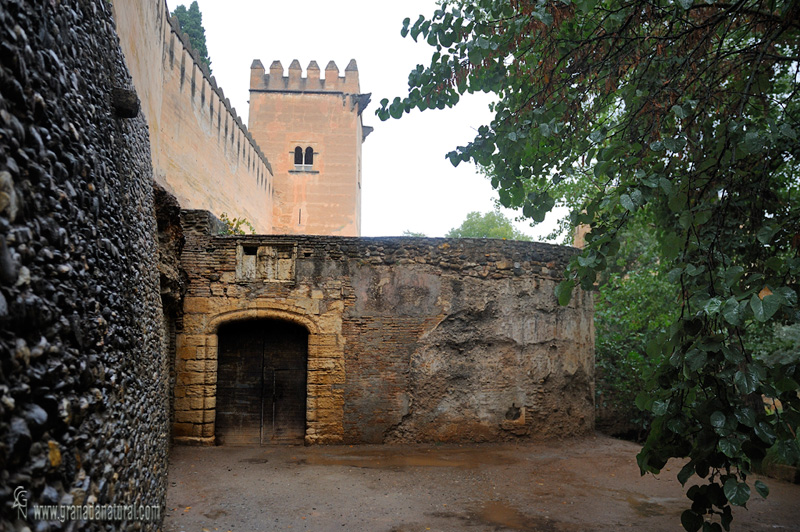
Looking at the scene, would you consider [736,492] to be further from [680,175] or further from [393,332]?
[393,332]

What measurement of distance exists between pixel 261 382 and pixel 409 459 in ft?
9.42

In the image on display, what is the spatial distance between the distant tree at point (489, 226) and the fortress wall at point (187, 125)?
2397 cm

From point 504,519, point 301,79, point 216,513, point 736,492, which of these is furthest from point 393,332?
point 301,79

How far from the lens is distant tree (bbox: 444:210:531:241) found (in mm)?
41719

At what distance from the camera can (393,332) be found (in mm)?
9602

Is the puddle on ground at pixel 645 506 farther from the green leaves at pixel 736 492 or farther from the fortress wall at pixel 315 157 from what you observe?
the fortress wall at pixel 315 157

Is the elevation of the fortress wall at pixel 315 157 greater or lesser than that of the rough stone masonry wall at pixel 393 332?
greater

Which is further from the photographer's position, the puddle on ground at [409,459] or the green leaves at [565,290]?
the puddle on ground at [409,459]

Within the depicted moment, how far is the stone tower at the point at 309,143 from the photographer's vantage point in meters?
26.7

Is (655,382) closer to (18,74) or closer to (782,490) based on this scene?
(18,74)

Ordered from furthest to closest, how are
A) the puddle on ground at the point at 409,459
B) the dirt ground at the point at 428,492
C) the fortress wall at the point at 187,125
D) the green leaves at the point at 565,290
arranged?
1. the fortress wall at the point at 187,125
2. the puddle on ground at the point at 409,459
3. the dirt ground at the point at 428,492
4. the green leaves at the point at 565,290

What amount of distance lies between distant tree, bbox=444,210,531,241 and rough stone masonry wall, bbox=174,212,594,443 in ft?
102

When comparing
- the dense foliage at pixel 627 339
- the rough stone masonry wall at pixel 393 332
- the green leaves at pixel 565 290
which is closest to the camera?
the green leaves at pixel 565 290

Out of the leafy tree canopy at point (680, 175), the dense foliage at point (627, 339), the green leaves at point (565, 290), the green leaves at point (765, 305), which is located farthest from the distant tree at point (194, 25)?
Answer: the green leaves at point (765, 305)
